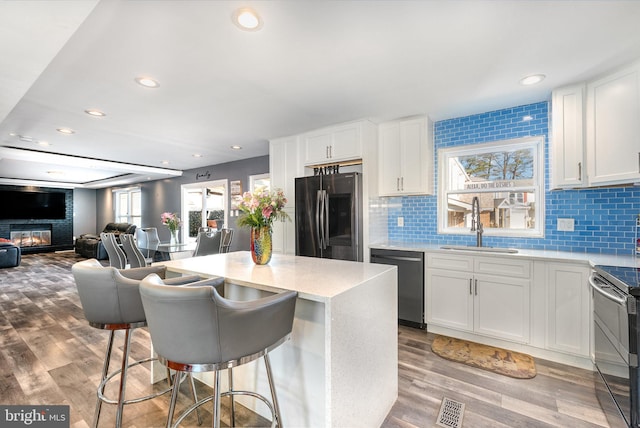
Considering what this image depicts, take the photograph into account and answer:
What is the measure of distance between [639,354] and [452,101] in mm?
2284

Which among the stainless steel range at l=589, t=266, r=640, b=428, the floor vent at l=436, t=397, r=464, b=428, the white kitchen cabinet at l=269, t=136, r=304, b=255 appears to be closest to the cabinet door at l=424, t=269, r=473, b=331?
the stainless steel range at l=589, t=266, r=640, b=428

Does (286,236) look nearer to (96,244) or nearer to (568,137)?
(568,137)

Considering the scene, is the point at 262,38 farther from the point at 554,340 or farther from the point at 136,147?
the point at 136,147

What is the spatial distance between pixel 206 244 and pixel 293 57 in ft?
9.74

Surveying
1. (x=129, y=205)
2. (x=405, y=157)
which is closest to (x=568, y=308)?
(x=405, y=157)

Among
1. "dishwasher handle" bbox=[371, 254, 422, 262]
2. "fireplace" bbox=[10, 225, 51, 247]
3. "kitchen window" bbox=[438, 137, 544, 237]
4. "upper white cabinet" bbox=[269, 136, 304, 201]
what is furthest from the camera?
"fireplace" bbox=[10, 225, 51, 247]

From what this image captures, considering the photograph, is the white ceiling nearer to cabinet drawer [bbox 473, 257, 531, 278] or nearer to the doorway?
cabinet drawer [bbox 473, 257, 531, 278]

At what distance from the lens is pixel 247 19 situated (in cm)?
159

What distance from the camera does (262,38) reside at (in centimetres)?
177

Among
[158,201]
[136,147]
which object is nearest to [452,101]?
[136,147]

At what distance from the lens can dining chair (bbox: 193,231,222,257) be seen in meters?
4.02

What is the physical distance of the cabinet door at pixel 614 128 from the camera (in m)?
2.06

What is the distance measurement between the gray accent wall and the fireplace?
1924 mm

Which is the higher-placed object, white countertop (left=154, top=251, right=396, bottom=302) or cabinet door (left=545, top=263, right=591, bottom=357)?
white countertop (left=154, top=251, right=396, bottom=302)
